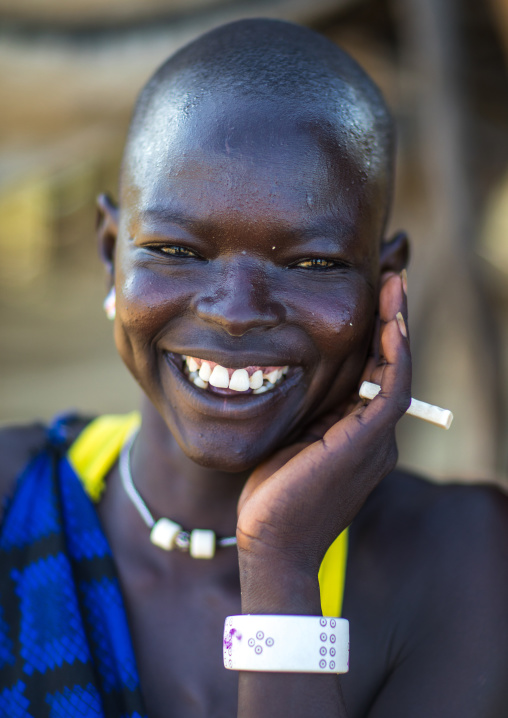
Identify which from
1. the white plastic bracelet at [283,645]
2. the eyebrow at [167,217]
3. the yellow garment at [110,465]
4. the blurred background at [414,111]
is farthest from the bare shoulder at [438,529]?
the blurred background at [414,111]

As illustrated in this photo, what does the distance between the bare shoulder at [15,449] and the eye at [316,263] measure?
87cm

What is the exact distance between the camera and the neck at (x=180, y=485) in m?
1.76

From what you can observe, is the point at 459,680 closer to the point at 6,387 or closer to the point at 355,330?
the point at 355,330

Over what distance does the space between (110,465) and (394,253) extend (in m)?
0.93

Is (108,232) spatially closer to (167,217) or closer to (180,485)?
(167,217)

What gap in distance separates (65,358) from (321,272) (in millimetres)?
5643

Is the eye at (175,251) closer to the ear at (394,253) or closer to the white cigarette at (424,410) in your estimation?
the white cigarette at (424,410)

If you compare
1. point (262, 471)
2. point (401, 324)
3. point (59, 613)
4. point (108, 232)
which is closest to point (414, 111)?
point (108, 232)

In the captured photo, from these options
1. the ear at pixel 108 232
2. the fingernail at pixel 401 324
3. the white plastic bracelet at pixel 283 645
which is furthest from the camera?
the ear at pixel 108 232

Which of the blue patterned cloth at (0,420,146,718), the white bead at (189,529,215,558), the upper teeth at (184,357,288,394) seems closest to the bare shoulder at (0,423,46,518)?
the blue patterned cloth at (0,420,146,718)

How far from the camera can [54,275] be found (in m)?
6.92

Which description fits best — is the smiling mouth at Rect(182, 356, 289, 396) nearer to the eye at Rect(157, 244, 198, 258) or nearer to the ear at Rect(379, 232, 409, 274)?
the eye at Rect(157, 244, 198, 258)

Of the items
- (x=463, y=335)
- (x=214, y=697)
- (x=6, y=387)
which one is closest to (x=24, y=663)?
(x=214, y=697)

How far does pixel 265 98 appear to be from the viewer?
4.89ft
